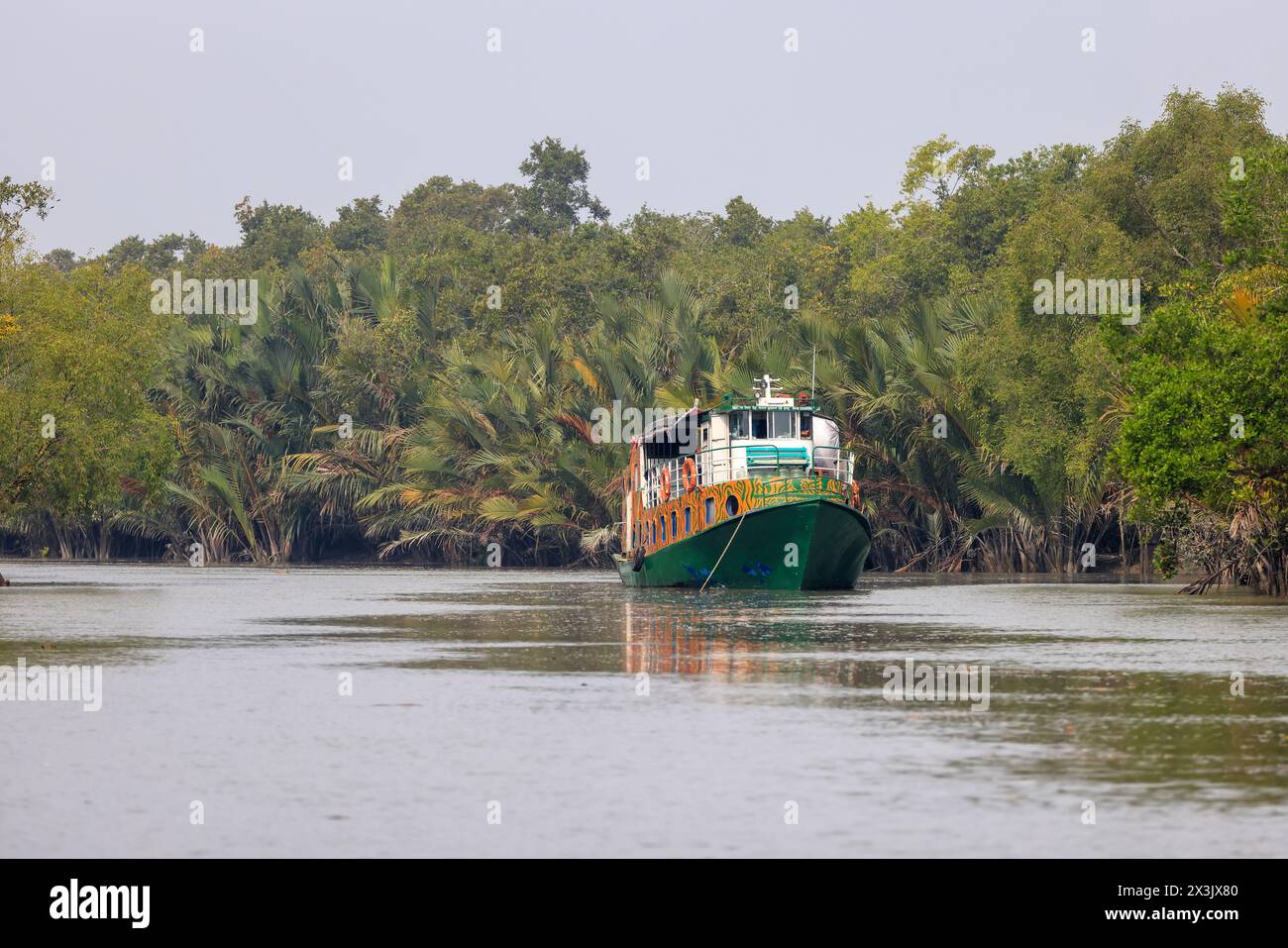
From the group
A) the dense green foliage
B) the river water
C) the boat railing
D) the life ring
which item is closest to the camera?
the river water

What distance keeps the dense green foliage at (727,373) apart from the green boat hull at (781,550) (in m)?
7.69

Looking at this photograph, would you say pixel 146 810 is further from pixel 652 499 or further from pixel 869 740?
pixel 652 499

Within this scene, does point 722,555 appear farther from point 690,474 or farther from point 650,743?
point 650,743

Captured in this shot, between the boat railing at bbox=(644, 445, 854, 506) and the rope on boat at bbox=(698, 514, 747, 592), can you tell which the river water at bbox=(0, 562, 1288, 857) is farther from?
the boat railing at bbox=(644, 445, 854, 506)

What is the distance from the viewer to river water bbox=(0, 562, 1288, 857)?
1377cm

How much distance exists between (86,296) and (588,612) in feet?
90.8

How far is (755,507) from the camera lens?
49.6 metres

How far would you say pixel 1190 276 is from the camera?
157ft

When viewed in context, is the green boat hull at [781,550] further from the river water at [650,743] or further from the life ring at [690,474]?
the river water at [650,743]

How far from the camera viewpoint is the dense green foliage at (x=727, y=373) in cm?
4803

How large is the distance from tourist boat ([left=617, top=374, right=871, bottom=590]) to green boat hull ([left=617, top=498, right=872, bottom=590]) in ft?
0.12

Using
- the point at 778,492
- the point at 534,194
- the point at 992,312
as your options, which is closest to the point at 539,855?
the point at 778,492

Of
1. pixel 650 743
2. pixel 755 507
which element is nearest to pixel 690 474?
pixel 755 507

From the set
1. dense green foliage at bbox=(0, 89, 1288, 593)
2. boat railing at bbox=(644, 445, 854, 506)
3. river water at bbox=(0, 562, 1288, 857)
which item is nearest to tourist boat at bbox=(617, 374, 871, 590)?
boat railing at bbox=(644, 445, 854, 506)
